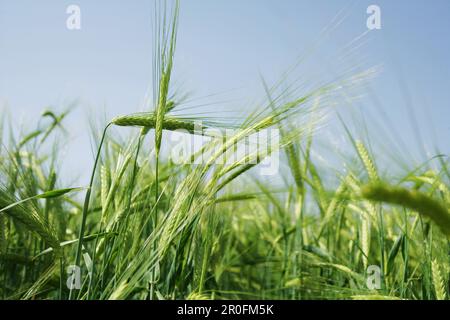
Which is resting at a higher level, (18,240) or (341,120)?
(341,120)

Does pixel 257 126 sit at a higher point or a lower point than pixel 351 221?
higher

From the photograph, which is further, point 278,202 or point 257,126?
point 278,202

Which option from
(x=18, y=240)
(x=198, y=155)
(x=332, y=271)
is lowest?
(x=332, y=271)

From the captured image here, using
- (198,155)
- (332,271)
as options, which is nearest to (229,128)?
(198,155)

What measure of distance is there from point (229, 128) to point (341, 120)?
1.33 ft

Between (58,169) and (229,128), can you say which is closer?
(229,128)

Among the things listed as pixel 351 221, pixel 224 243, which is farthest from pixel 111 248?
pixel 351 221

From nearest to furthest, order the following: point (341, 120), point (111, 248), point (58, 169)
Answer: point (111, 248) → point (341, 120) → point (58, 169)
